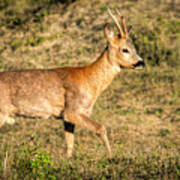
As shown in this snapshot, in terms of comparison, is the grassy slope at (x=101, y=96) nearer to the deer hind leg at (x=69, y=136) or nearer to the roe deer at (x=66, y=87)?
the deer hind leg at (x=69, y=136)

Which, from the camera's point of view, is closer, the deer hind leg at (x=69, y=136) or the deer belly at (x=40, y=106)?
the deer belly at (x=40, y=106)

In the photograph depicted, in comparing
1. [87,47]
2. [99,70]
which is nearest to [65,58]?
[87,47]

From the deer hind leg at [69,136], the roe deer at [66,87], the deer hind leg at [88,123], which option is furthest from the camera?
the deer hind leg at [69,136]

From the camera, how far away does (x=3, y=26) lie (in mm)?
19016

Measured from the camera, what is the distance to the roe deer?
7.45 m

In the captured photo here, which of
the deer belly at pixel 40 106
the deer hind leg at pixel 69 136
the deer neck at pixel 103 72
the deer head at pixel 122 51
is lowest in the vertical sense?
the deer hind leg at pixel 69 136

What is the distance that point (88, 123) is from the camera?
7.27 metres

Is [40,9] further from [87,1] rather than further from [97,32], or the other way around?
[97,32]

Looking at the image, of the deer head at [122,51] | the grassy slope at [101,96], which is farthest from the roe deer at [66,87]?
the grassy slope at [101,96]

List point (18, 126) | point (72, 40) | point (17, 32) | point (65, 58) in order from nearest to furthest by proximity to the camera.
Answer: point (18, 126)
point (65, 58)
point (72, 40)
point (17, 32)

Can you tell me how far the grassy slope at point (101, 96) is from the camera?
5727 mm

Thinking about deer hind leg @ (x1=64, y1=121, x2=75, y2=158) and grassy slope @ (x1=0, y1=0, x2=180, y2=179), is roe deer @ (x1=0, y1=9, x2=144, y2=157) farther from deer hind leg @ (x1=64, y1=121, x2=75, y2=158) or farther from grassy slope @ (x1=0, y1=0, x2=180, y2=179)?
grassy slope @ (x1=0, y1=0, x2=180, y2=179)

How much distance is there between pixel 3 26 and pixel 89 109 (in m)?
12.8

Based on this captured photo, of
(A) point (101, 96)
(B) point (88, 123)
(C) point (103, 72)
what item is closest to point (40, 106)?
(B) point (88, 123)
